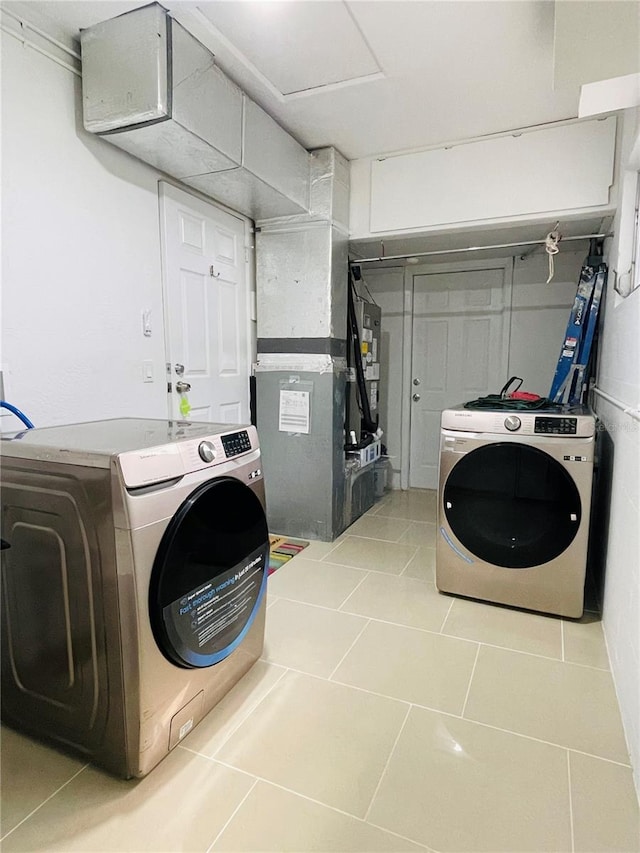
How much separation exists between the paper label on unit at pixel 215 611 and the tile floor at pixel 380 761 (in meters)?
0.29

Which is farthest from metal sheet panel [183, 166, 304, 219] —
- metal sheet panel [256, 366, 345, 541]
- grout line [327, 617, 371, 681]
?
grout line [327, 617, 371, 681]

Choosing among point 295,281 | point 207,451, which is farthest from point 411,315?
point 207,451

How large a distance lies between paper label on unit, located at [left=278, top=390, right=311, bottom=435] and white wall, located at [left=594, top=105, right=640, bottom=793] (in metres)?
1.69

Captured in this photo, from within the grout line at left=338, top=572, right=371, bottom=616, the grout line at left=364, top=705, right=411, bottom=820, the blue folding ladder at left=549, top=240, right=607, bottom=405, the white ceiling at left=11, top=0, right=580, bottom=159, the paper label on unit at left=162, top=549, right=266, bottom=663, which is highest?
the white ceiling at left=11, top=0, right=580, bottom=159

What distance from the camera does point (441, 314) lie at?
4.17 m

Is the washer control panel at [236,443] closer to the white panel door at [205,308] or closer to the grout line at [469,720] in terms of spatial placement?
the grout line at [469,720]

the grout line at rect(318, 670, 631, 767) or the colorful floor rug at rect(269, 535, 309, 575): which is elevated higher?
the colorful floor rug at rect(269, 535, 309, 575)

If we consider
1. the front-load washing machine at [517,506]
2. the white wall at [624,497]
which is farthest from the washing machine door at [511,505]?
the white wall at [624,497]

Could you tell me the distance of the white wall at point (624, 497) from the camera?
1468mm

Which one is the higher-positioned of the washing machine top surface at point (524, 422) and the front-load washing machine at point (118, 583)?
the washing machine top surface at point (524, 422)

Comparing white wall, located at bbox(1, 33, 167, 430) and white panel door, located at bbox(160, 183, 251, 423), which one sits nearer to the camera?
white wall, located at bbox(1, 33, 167, 430)

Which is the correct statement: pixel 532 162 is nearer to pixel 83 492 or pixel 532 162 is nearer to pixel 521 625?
pixel 521 625

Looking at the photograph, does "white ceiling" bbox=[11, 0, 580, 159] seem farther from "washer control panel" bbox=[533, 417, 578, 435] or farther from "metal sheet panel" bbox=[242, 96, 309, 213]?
"washer control panel" bbox=[533, 417, 578, 435]

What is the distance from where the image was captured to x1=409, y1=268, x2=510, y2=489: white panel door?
13.1ft
